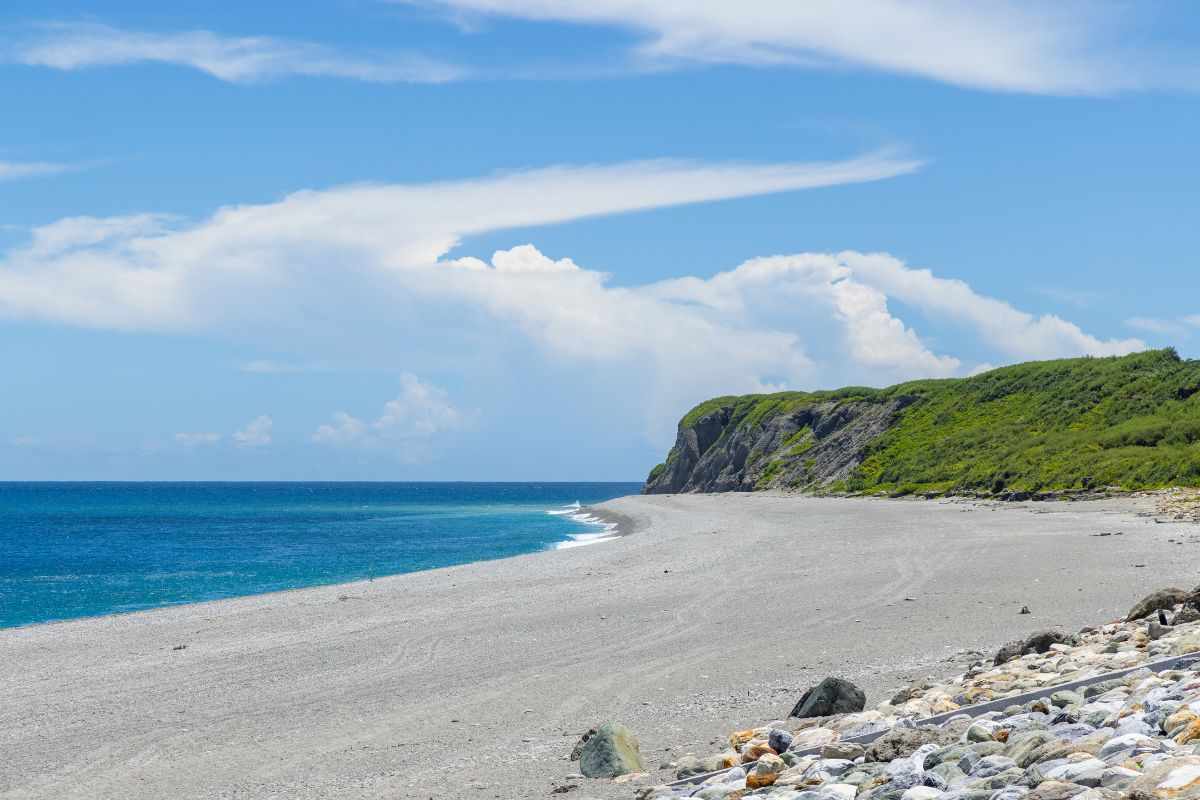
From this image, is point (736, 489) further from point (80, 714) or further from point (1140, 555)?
point (80, 714)

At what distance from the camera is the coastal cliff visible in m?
51.5

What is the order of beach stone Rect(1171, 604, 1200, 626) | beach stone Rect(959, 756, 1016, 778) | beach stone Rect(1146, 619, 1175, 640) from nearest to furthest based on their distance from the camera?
beach stone Rect(959, 756, 1016, 778)
beach stone Rect(1146, 619, 1175, 640)
beach stone Rect(1171, 604, 1200, 626)

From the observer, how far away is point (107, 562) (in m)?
52.2

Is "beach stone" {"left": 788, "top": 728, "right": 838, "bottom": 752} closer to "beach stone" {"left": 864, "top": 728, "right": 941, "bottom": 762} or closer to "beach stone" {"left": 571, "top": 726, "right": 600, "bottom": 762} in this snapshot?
"beach stone" {"left": 864, "top": 728, "right": 941, "bottom": 762}

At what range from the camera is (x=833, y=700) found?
11.1m

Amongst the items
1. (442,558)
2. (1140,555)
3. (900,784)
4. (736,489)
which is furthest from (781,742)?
(736,489)

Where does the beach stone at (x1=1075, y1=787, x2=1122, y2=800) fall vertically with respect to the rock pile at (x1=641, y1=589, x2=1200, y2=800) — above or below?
above

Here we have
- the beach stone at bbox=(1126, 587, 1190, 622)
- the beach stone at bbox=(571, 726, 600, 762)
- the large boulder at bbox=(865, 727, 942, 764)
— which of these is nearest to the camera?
the large boulder at bbox=(865, 727, 942, 764)

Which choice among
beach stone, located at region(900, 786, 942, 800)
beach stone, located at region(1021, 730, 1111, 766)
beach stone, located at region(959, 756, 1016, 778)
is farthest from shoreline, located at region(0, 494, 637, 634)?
beach stone, located at region(1021, 730, 1111, 766)

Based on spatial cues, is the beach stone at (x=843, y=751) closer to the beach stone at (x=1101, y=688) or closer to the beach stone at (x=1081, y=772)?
the beach stone at (x=1081, y=772)

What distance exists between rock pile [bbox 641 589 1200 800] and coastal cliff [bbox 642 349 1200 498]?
3841cm

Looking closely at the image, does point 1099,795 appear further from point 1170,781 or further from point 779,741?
point 779,741

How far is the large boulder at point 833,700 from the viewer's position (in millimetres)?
11023

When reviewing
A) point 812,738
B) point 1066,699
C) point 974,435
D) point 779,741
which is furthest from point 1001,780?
point 974,435
